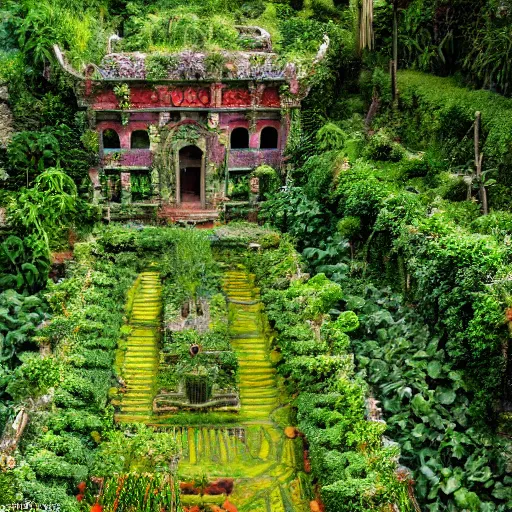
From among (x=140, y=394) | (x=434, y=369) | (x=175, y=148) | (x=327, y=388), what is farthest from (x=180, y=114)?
(x=434, y=369)

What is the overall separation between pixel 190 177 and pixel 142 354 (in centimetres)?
944

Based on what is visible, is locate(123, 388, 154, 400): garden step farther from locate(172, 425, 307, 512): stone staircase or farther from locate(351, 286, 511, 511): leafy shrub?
locate(351, 286, 511, 511): leafy shrub

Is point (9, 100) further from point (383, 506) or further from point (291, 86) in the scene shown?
point (383, 506)

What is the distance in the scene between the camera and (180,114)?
86.7ft

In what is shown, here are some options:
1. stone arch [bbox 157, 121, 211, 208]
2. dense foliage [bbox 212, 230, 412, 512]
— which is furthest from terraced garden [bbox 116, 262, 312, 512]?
stone arch [bbox 157, 121, 211, 208]

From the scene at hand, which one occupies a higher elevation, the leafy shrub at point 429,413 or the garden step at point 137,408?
the leafy shrub at point 429,413

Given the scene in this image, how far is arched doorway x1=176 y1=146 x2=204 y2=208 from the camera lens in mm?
27234

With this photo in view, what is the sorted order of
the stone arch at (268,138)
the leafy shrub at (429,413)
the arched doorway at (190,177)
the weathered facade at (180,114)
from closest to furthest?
1. the leafy shrub at (429,413)
2. the weathered facade at (180,114)
3. the arched doorway at (190,177)
4. the stone arch at (268,138)

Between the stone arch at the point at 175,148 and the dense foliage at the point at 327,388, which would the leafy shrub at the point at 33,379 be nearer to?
the dense foliage at the point at 327,388

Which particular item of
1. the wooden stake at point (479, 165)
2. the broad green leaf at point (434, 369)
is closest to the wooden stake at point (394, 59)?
the wooden stake at point (479, 165)

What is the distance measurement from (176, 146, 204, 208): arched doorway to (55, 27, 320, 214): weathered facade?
103 mm

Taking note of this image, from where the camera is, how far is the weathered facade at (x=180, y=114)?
26.0 m

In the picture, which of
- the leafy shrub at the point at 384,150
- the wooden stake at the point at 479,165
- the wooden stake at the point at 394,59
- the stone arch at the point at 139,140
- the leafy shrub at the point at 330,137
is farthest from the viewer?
the stone arch at the point at 139,140

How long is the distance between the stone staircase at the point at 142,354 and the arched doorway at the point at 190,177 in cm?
456
